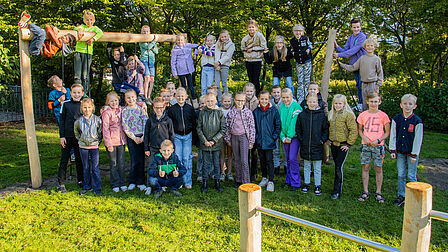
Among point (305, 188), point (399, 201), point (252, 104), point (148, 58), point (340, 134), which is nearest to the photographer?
point (399, 201)

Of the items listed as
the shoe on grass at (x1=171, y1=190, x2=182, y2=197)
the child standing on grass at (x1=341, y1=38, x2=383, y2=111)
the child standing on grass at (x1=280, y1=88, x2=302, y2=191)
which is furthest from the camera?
the child standing on grass at (x1=341, y1=38, x2=383, y2=111)

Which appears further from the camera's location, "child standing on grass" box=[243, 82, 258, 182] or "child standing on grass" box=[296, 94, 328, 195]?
"child standing on grass" box=[243, 82, 258, 182]

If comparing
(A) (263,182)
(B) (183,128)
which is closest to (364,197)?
(A) (263,182)

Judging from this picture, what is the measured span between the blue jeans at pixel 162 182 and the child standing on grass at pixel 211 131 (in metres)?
0.51

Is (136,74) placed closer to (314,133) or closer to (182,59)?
(182,59)

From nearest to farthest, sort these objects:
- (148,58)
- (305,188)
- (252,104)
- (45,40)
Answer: (305,188), (45,40), (252,104), (148,58)

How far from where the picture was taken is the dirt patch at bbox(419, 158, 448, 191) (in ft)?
21.3

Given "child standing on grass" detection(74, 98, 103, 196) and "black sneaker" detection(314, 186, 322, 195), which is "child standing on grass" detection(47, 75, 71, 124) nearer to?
"child standing on grass" detection(74, 98, 103, 196)

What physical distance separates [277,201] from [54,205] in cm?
359

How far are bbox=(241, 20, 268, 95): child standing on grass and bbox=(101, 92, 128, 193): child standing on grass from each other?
3.37 meters

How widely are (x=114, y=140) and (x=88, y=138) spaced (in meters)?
0.45

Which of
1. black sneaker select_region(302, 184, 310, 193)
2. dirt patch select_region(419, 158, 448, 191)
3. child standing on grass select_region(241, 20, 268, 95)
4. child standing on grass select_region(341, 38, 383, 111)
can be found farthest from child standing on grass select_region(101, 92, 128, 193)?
dirt patch select_region(419, 158, 448, 191)

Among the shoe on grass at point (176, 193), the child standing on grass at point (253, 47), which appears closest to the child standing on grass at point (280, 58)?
the child standing on grass at point (253, 47)

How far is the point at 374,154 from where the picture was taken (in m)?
5.45
